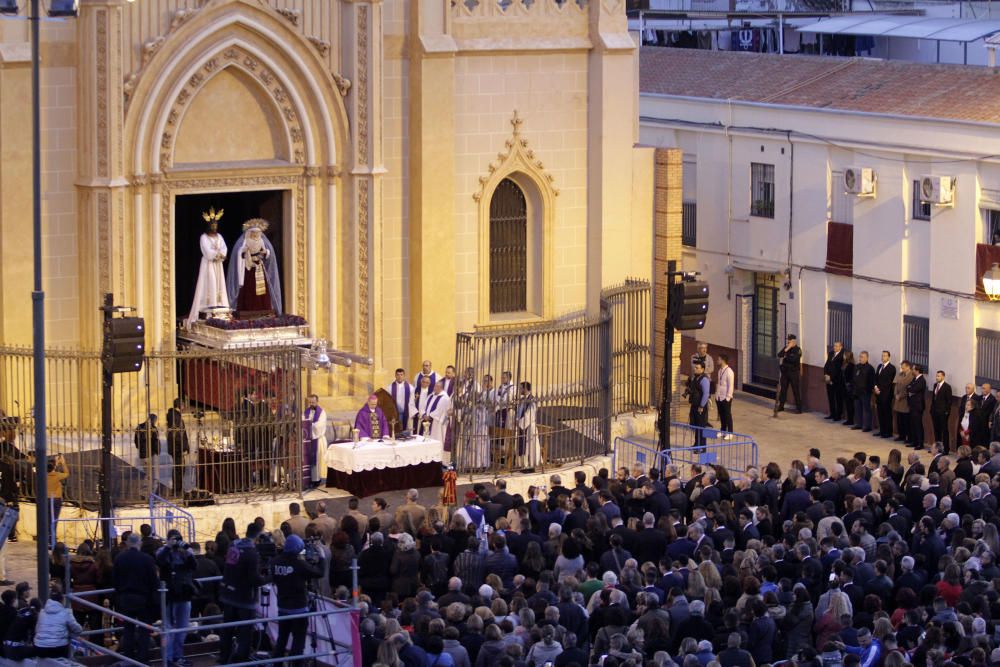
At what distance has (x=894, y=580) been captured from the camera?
22000 millimetres

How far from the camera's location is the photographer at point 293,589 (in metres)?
20.1

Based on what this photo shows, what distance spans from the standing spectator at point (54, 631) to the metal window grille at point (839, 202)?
19.3 meters

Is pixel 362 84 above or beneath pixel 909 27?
beneath

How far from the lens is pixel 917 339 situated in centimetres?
3453

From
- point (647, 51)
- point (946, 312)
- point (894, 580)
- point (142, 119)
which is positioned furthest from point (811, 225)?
point (894, 580)

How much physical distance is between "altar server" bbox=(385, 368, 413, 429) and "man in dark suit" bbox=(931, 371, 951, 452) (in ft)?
26.3

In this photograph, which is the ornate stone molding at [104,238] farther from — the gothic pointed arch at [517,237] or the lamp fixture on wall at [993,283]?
the lamp fixture on wall at [993,283]

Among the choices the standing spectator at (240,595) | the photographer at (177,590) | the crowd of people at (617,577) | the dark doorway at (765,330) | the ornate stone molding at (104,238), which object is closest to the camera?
the crowd of people at (617,577)

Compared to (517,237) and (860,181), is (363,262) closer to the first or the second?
(517,237)

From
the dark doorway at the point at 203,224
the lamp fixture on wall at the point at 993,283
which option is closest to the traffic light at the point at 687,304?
the lamp fixture on wall at the point at 993,283

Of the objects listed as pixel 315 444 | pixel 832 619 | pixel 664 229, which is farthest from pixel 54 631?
pixel 664 229

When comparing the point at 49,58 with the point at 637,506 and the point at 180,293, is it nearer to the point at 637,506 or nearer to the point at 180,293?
the point at 180,293

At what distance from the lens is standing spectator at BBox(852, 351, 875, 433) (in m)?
34.4

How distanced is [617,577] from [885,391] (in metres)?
12.9
